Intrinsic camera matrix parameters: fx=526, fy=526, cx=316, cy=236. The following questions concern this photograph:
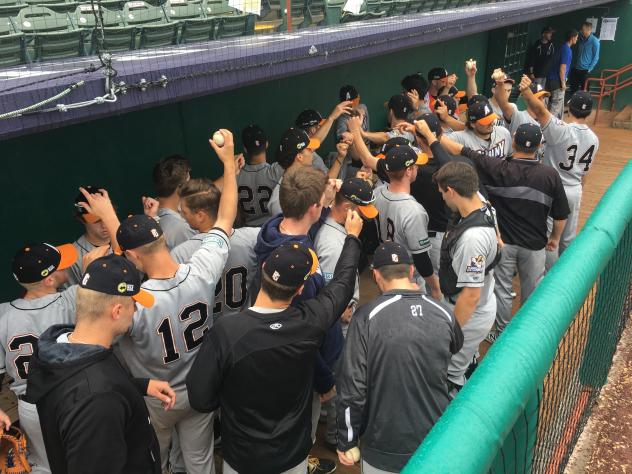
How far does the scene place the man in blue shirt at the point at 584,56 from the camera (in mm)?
11805

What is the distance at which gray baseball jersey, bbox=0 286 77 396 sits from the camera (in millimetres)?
2445

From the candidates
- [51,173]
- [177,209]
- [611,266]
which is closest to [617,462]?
[611,266]

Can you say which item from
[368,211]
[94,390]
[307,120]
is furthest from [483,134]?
[94,390]

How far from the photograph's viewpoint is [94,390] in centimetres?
177

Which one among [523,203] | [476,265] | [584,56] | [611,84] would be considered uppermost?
[476,265]

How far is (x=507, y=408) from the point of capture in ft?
3.67

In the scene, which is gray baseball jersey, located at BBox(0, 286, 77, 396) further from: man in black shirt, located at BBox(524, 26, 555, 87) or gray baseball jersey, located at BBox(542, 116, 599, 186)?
man in black shirt, located at BBox(524, 26, 555, 87)

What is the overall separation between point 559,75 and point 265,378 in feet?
36.5

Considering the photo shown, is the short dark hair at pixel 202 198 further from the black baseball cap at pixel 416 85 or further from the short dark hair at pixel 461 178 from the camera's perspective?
the black baseball cap at pixel 416 85

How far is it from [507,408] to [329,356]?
187cm

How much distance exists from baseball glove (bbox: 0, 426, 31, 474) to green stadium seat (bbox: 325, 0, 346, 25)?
14.6ft

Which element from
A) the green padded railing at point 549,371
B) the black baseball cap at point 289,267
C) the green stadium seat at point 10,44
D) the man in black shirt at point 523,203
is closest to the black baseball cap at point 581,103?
the man in black shirt at point 523,203

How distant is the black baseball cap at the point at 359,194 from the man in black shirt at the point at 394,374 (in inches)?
28.2

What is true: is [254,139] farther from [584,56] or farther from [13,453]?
[584,56]
